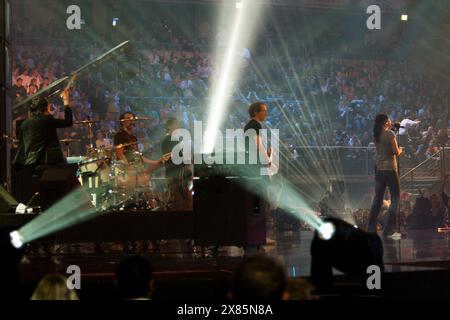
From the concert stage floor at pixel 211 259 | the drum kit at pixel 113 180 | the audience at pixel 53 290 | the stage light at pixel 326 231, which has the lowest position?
the concert stage floor at pixel 211 259

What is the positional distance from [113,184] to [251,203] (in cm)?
257

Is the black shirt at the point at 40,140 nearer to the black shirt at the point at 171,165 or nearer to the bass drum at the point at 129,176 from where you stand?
the bass drum at the point at 129,176

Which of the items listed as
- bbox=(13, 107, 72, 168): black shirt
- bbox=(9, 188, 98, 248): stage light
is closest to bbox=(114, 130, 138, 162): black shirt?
bbox=(13, 107, 72, 168): black shirt

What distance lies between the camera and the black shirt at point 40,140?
9.43 meters

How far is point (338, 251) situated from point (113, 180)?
679 cm

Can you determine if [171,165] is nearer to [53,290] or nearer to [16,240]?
[16,240]

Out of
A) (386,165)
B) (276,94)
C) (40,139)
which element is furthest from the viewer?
(276,94)

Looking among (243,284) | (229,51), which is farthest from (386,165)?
(229,51)

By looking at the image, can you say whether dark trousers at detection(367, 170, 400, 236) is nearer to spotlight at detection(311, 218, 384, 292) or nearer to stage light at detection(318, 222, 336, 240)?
spotlight at detection(311, 218, 384, 292)

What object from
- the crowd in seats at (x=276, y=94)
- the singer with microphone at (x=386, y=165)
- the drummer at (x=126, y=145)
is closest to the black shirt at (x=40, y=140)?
the drummer at (x=126, y=145)

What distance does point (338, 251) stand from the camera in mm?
4371

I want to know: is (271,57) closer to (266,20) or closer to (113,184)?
(266,20)

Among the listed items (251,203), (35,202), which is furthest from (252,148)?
(35,202)

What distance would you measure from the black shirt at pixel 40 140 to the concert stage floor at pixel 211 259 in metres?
1.11
